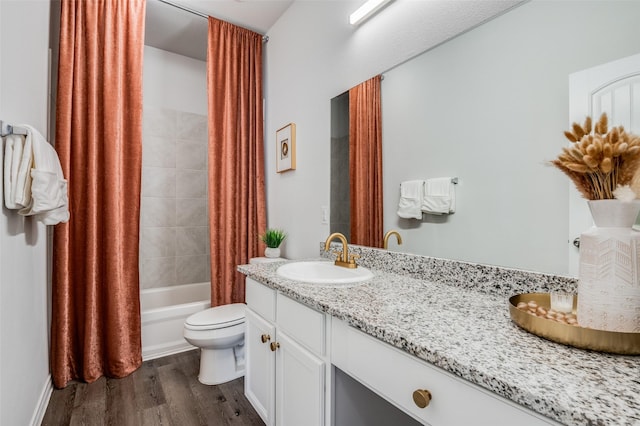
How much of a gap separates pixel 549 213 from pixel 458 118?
1.65 feet

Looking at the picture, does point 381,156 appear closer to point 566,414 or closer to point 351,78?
point 351,78

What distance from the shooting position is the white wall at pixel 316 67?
147 cm

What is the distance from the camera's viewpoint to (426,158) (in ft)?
4.58

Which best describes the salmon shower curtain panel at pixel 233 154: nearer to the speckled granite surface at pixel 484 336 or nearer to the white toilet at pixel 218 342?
the white toilet at pixel 218 342

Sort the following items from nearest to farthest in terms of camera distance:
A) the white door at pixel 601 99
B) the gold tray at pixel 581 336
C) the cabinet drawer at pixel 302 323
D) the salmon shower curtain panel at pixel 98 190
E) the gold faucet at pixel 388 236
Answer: the gold tray at pixel 581 336 < the white door at pixel 601 99 < the cabinet drawer at pixel 302 323 < the gold faucet at pixel 388 236 < the salmon shower curtain panel at pixel 98 190

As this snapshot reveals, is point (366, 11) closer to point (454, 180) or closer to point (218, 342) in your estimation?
point (454, 180)

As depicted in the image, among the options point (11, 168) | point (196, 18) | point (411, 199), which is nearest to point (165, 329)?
point (11, 168)

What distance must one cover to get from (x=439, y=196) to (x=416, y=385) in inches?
32.2

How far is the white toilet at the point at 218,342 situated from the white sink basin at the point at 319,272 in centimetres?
69

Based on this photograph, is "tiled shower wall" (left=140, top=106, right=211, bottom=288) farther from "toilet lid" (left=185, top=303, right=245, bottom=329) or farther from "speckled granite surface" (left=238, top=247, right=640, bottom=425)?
"speckled granite surface" (left=238, top=247, right=640, bottom=425)

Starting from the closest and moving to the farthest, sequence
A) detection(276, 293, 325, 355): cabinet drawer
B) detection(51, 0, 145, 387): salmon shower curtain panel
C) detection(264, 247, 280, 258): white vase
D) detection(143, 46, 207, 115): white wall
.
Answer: detection(276, 293, 325, 355): cabinet drawer
detection(51, 0, 145, 387): salmon shower curtain panel
detection(264, 247, 280, 258): white vase
detection(143, 46, 207, 115): white wall

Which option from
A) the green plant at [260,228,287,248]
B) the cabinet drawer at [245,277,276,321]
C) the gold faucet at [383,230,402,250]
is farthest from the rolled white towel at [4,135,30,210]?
the gold faucet at [383,230,402,250]

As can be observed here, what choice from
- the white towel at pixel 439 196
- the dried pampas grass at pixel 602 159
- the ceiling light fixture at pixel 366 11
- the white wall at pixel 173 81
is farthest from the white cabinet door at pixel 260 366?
the white wall at pixel 173 81

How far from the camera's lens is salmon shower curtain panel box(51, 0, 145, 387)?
1990mm
